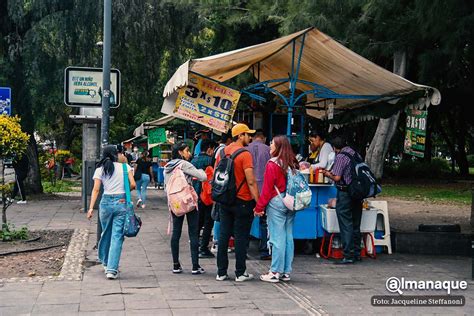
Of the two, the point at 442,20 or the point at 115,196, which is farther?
the point at 442,20

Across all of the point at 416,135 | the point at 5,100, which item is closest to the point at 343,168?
the point at 416,135

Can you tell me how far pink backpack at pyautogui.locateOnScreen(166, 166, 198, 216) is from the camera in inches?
306

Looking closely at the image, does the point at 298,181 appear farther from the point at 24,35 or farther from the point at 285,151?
the point at 24,35

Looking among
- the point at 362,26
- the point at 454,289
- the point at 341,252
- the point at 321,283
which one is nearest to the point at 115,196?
the point at 321,283

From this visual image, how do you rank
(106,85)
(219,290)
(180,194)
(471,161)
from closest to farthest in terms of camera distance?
(219,290) < (180,194) < (106,85) < (471,161)

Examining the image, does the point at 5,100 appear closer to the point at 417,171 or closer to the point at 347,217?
the point at 347,217

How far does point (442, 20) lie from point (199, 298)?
7.04 metres

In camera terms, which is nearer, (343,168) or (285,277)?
(285,277)

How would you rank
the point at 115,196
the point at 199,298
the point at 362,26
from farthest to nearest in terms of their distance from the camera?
the point at 362,26 < the point at 115,196 < the point at 199,298

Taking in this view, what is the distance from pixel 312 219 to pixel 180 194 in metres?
2.40

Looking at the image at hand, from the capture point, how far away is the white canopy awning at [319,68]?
962cm

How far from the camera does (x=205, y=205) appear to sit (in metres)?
9.49

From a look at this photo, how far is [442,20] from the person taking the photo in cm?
1094

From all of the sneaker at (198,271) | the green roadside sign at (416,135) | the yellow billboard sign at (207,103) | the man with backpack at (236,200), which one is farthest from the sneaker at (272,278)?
the green roadside sign at (416,135)
